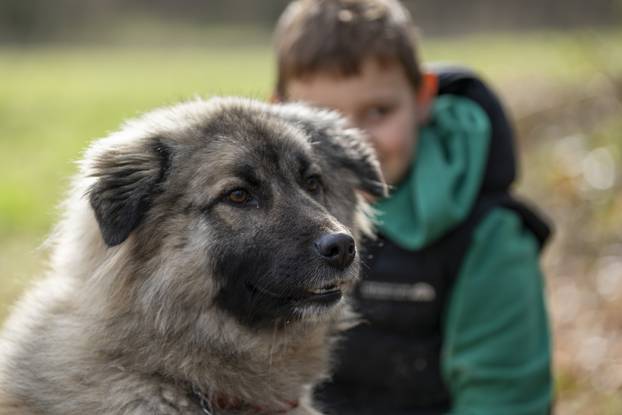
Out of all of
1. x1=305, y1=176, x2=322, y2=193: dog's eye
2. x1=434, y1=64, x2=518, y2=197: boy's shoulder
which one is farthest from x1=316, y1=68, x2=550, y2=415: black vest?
x1=305, y1=176, x2=322, y2=193: dog's eye

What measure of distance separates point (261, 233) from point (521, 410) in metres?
1.86

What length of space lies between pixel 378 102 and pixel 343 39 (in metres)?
0.36

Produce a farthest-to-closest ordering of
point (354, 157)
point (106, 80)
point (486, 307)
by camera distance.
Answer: point (106, 80)
point (486, 307)
point (354, 157)

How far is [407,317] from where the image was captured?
4.29 m

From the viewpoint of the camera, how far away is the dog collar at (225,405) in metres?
3.12

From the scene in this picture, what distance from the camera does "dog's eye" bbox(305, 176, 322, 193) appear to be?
11.3 ft

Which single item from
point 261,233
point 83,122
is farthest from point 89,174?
point 83,122

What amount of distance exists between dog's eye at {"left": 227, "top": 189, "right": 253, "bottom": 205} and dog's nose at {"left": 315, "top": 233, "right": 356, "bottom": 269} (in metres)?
0.34

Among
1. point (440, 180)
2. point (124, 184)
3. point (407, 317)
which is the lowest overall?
point (407, 317)

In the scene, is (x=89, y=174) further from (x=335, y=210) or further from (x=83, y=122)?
(x=83, y=122)

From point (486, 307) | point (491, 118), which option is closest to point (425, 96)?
point (491, 118)

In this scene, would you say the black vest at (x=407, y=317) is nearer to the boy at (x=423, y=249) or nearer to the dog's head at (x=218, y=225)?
the boy at (x=423, y=249)

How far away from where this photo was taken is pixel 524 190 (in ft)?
27.7

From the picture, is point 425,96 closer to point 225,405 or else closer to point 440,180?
point 440,180
